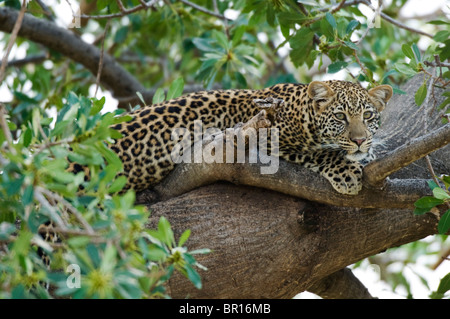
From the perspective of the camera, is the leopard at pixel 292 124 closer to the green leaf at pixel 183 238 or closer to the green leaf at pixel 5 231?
the green leaf at pixel 183 238

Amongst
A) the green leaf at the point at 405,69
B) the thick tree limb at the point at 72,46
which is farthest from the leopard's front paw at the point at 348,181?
the thick tree limb at the point at 72,46

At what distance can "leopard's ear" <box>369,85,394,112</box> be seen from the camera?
5532mm

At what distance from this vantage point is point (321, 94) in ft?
18.4

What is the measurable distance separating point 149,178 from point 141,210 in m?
2.62

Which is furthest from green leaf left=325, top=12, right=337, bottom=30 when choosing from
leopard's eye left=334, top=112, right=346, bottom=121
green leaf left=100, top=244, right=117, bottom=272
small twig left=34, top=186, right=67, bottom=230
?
green leaf left=100, top=244, right=117, bottom=272

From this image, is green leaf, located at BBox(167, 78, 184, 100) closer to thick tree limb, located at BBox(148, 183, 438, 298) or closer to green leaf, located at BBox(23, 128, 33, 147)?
thick tree limb, located at BBox(148, 183, 438, 298)

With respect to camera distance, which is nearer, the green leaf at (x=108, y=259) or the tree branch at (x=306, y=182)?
the green leaf at (x=108, y=259)

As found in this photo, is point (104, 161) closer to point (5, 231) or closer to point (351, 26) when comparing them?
point (5, 231)

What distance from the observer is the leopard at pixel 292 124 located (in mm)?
5434

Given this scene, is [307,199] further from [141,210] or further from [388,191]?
[141,210]

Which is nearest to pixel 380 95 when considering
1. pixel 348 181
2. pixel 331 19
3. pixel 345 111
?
pixel 345 111
